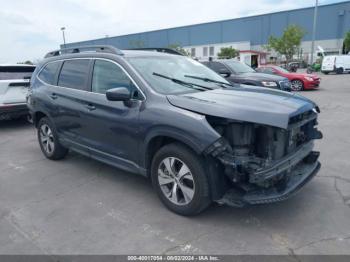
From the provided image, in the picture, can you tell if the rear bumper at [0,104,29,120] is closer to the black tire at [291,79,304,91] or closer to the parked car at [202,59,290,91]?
the parked car at [202,59,290,91]

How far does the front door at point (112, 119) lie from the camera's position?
373 centimetres

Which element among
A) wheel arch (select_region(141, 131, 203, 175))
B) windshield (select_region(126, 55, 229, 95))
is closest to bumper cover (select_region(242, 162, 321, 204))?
wheel arch (select_region(141, 131, 203, 175))

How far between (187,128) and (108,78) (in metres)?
1.60

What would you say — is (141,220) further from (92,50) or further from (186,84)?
(92,50)

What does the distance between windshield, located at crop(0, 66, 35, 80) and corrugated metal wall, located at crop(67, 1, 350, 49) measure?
2562 inches

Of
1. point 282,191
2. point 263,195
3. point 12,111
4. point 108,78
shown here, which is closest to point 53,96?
point 108,78

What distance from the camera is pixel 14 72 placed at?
8.32m

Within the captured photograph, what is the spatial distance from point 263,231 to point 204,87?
1915mm

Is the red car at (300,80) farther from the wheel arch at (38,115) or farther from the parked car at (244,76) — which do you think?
the wheel arch at (38,115)

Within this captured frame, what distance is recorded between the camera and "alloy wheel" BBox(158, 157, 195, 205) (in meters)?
3.32

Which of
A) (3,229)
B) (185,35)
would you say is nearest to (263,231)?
(3,229)

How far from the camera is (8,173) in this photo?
5051mm

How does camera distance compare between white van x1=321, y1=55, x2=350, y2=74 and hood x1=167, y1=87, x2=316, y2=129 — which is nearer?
hood x1=167, y1=87, x2=316, y2=129

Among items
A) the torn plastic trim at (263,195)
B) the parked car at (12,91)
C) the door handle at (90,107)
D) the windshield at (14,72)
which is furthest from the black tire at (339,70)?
the door handle at (90,107)
